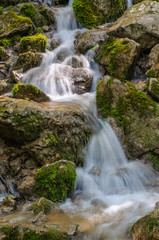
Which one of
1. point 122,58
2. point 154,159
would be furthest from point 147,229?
point 122,58

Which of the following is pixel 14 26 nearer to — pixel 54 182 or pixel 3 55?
pixel 3 55

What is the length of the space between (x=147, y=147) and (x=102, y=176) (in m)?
1.61

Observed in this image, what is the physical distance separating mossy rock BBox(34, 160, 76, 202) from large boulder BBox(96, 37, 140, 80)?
537 cm

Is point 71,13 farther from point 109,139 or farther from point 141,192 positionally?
point 141,192

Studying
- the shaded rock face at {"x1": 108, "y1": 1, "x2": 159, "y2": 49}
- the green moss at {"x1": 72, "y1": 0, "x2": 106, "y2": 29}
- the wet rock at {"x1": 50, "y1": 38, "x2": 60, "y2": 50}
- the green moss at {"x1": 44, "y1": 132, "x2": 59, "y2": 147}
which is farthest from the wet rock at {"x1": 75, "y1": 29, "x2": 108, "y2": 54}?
the green moss at {"x1": 44, "y1": 132, "x2": 59, "y2": 147}

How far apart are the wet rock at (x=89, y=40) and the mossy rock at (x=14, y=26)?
11.3ft

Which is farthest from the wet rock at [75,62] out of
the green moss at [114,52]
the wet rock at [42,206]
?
the wet rock at [42,206]

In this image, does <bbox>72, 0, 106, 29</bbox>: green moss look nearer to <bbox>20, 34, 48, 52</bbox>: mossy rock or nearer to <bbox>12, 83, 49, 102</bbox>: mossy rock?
<bbox>20, 34, 48, 52</bbox>: mossy rock

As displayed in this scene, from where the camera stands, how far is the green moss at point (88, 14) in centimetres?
1453

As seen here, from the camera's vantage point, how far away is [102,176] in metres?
5.14

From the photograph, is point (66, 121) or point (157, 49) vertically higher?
point (157, 49)

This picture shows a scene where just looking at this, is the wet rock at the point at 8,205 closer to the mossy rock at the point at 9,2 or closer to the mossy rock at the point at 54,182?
the mossy rock at the point at 54,182

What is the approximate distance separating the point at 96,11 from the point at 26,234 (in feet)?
51.1

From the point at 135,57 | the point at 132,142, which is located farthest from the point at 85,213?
the point at 135,57
